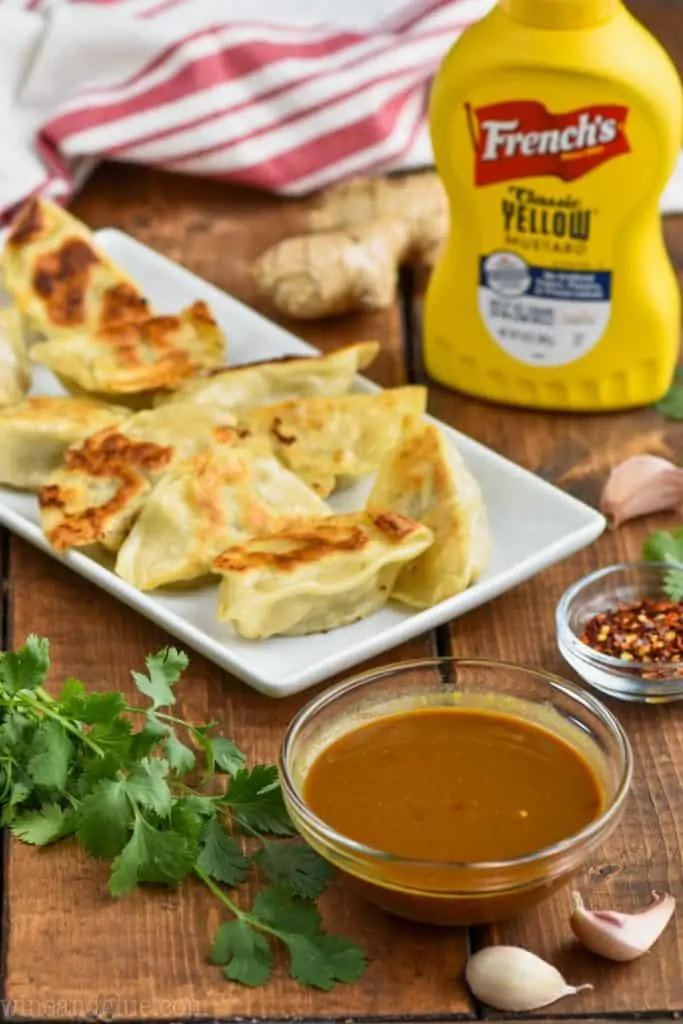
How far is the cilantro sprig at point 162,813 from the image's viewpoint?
6.50 feet

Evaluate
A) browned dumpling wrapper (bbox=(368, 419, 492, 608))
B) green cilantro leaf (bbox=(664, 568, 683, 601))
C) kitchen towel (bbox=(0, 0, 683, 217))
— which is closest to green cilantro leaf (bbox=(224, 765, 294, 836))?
browned dumpling wrapper (bbox=(368, 419, 492, 608))

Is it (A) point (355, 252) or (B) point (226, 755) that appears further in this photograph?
(A) point (355, 252)

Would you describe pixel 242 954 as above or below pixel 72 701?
below

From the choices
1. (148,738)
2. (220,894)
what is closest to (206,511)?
(148,738)

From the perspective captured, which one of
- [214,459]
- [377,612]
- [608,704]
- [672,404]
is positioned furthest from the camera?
[672,404]

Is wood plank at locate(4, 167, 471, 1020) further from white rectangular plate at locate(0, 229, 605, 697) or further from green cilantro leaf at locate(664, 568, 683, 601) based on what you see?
green cilantro leaf at locate(664, 568, 683, 601)

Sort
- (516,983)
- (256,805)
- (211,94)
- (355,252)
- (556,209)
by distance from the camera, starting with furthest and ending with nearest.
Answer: (211,94), (355,252), (556,209), (256,805), (516,983)

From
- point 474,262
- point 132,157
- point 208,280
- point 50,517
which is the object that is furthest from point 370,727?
point 132,157

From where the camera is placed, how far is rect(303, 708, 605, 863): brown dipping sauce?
6.37 feet

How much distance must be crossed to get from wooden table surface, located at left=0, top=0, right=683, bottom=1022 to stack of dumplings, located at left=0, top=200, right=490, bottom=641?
10cm

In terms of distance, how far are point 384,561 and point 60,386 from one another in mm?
829

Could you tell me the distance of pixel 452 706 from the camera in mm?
2184

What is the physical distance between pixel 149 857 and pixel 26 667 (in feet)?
0.85

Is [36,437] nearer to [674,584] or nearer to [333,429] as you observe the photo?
[333,429]
